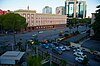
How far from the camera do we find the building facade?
179 ft

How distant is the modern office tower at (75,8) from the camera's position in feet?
364

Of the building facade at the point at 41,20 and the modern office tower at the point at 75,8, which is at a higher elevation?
the modern office tower at the point at 75,8

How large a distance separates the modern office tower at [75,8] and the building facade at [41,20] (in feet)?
105

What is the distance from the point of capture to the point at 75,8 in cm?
11088

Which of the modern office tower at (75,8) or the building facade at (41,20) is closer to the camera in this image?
the building facade at (41,20)

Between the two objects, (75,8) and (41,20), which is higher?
(75,8)

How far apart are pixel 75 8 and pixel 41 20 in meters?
52.7

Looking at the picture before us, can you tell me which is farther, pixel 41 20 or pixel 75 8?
pixel 75 8

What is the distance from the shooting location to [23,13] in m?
52.8

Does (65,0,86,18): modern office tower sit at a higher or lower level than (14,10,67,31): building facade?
higher

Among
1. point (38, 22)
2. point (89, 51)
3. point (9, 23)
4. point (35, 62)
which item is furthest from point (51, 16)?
point (35, 62)

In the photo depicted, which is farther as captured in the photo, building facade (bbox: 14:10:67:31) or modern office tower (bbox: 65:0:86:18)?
modern office tower (bbox: 65:0:86:18)

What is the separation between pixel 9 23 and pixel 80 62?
19221mm

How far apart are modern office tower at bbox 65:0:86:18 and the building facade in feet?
105
